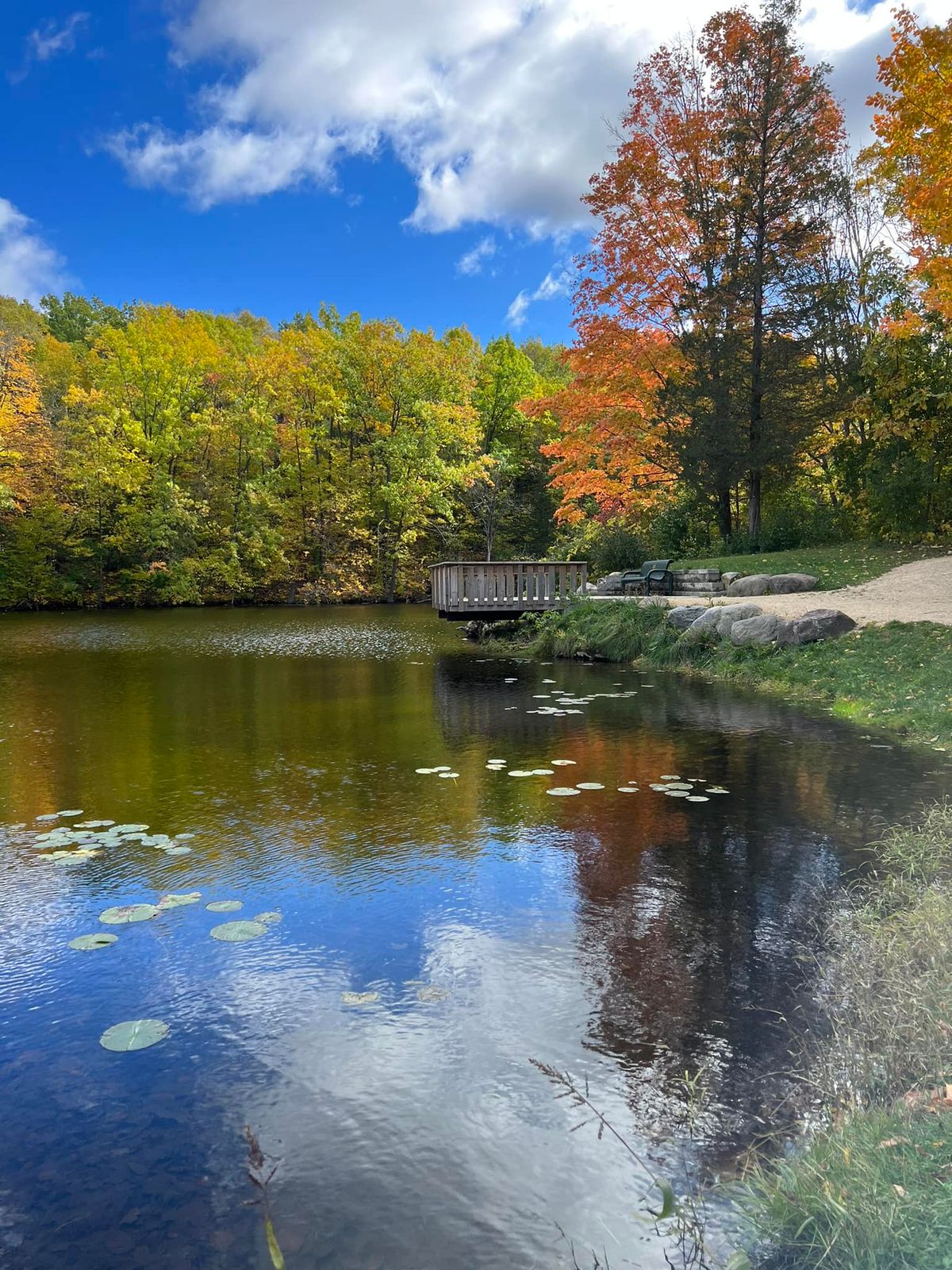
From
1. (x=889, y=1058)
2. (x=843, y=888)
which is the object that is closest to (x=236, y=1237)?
(x=889, y=1058)

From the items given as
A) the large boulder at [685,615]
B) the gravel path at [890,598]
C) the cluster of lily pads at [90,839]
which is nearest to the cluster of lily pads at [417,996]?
the cluster of lily pads at [90,839]

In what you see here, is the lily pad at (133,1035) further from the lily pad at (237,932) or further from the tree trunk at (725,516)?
the tree trunk at (725,516)

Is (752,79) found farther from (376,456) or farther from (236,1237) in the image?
(236,1237)

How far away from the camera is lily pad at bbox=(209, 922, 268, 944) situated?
11.3 feet

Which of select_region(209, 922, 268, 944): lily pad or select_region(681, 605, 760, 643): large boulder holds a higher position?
select_region(681, 605, 760, 643): large boulder

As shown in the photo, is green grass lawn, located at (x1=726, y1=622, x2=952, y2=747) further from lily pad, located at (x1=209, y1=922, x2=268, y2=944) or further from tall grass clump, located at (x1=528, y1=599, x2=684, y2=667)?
lily pad, located at (x1=209, y1=922, x2=268, y2=944)

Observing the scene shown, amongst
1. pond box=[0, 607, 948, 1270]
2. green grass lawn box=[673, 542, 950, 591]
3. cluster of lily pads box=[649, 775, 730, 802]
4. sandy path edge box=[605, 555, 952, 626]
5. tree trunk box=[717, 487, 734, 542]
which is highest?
tree trunk box=[717, 487, 734, 542]

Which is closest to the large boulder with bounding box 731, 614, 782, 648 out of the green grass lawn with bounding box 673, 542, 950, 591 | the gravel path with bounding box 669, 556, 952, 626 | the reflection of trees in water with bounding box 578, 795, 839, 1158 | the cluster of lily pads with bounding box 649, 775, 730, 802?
the gravel path with bounding box 669, 556, 952, 626

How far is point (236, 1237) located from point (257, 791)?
4.06 m

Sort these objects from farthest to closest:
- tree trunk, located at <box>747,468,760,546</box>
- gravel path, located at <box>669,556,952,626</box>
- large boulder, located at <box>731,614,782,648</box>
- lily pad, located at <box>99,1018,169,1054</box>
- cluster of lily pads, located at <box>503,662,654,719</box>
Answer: tree trunk, located at <box>747,468,760,546</box> < gravel path, located at <box>669,556,952,626</box> < large boulder, located at <box>731,614,782,648</box> < cluster of lily pads, located at <box>503,662,654,719</box> < lily pad, located at <box>99,1018,169,1054</box>

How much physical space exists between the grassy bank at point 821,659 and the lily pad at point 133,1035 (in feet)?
20.3

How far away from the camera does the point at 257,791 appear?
19.1 ft

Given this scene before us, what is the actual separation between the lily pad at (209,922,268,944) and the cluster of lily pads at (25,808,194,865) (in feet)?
3.60

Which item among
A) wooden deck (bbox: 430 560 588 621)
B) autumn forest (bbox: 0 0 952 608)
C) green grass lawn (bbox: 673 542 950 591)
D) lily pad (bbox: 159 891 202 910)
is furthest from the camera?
autumn forest (bbox: 0 0 952 608)
